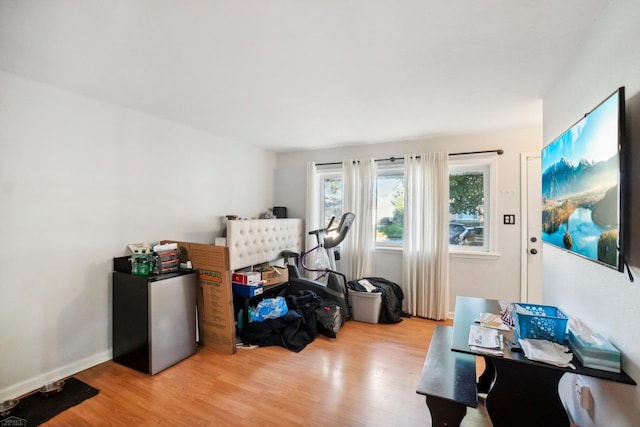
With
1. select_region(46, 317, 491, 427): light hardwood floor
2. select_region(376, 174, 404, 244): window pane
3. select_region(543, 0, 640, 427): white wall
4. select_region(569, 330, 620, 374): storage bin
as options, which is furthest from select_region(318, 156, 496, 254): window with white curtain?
select_region(569, 330, 620, 374): storage bin

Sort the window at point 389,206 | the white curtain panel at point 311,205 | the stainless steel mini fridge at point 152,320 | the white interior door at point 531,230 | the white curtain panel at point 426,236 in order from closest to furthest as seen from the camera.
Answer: the stainless steel mini fridge at point 152,320 → the white interior door at point 531,230 → the white curtain panel at point 426,236 → the window at point 389,206 → the white curtain panel at point 311,205

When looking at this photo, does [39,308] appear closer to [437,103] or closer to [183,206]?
[183,206]

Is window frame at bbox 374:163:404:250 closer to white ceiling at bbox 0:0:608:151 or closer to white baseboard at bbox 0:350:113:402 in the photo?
white ceiling at bbox 0:0:608:151

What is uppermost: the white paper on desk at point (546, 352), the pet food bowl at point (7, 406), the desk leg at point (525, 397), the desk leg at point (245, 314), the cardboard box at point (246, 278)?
the white paper on desk at point (546, 352)

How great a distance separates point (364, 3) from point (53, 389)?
3142 mm

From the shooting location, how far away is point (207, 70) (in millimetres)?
1938

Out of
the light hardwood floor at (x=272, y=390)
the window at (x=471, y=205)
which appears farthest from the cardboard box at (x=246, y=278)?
the window at (x=471, y=205)

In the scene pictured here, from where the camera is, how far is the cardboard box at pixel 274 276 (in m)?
3.23

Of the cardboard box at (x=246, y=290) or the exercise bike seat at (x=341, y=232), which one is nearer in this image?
the cardboard box at (x=246, y=290)

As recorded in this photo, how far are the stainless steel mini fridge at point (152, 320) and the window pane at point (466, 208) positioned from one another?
318 centimetres

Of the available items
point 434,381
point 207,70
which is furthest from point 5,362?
point 434,381

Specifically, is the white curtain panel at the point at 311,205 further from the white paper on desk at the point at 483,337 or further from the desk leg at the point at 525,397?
the desk leg at the point at 525,397

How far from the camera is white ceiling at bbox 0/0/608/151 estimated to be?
135cm

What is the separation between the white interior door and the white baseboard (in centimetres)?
432
